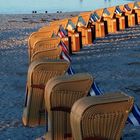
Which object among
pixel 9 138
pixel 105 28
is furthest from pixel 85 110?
pixel 105 28

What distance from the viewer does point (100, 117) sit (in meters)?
5.05

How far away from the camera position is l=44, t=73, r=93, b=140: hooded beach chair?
20.7ft

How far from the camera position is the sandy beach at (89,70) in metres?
8.65

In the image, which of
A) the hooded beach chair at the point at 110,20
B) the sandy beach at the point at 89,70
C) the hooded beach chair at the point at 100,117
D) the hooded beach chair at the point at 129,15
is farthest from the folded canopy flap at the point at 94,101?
the hooded beach chair at the point at 129,15

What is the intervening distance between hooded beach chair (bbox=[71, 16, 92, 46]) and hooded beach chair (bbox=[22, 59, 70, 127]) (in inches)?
466

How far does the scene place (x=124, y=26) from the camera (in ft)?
84.0

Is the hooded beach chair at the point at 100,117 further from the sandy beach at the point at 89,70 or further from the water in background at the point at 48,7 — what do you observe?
the water in background at the point at 48,7

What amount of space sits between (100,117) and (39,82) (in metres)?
2.90

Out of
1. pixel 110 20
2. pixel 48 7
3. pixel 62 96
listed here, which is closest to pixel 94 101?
pixel 62 96

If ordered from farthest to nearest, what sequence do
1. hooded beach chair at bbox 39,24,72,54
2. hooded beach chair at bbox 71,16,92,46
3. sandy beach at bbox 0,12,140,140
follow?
hooded beach chair at bbox 71,16,92,46 < hooded beach chair at bbox 39,24,72,54 < sandy beach at bbox 0,12,140,140

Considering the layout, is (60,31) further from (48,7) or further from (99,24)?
(48,7)

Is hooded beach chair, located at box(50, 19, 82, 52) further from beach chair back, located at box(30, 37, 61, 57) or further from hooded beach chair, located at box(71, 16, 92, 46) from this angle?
beach chair back, located at box(30, 37, 61, 57)

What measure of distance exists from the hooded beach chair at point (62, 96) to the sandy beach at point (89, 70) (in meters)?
1.68

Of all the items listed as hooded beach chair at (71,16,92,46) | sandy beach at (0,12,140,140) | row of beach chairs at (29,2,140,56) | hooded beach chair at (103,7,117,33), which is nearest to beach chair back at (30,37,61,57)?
sandy beach at (0,12,140,140)
